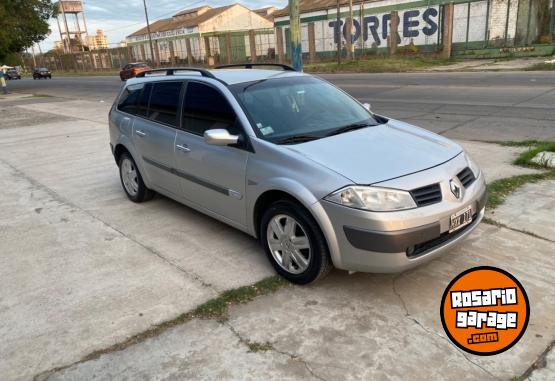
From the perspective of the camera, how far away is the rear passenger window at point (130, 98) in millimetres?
5637

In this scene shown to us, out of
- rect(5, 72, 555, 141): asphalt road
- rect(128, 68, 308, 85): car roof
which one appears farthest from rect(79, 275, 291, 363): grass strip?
rect(5, 72, 555, 141): asphalt road

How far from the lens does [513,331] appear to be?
264 cm

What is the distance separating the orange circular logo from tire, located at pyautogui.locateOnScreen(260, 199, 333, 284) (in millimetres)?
966

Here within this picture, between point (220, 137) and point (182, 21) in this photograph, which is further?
point (182, 21)

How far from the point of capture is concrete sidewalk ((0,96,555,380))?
276cm

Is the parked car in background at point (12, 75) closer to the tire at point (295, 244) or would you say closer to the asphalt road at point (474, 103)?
the asphalt road at point (474, 103)

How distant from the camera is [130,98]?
5.81 metres

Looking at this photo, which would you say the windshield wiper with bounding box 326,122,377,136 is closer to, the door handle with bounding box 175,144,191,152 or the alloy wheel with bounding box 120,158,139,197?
the door handle with bounding box 175,144,191,152

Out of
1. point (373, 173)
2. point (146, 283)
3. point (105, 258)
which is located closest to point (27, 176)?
point (105, 258)

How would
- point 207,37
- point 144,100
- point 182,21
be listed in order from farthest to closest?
1. point 182,21
2. point 207,37
3. point 144,100

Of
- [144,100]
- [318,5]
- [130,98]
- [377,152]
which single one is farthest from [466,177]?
[318,5]

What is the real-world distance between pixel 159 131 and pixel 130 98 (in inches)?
45.3

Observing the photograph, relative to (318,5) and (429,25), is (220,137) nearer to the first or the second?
(429,25)

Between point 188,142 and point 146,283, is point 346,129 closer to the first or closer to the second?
point 188,142
